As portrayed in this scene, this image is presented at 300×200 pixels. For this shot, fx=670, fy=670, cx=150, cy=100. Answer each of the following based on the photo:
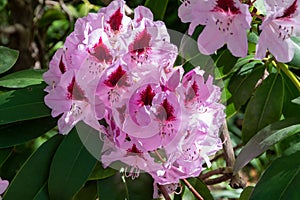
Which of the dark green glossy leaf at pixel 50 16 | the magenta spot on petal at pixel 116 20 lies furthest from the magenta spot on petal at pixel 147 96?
the dark green glossy leaf at pixel 50 16

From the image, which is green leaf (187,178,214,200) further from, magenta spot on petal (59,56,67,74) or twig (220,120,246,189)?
magenta spot on petal (59,56,67,74)

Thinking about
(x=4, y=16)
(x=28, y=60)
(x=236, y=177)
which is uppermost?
(x=236, y=177)

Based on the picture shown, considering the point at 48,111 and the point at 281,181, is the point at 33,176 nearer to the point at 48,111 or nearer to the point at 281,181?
the point at 48,111

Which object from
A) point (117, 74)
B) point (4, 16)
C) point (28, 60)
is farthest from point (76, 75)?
point (4, 16)

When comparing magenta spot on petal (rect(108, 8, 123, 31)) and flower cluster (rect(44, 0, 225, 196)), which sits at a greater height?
magenta spot on petal (rect(108, 8, 123, 31))

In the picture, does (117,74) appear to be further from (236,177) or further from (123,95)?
(236,177)

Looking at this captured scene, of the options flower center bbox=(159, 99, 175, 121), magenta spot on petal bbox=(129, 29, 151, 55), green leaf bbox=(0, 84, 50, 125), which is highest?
magenta spot on petal bbox=(129, 29, 151, 55)

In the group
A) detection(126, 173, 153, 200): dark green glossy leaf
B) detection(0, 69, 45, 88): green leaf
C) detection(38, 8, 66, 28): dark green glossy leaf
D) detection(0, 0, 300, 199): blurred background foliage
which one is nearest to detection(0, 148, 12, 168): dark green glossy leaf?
detection(0, 0, 300, 199): blurred background foliage
